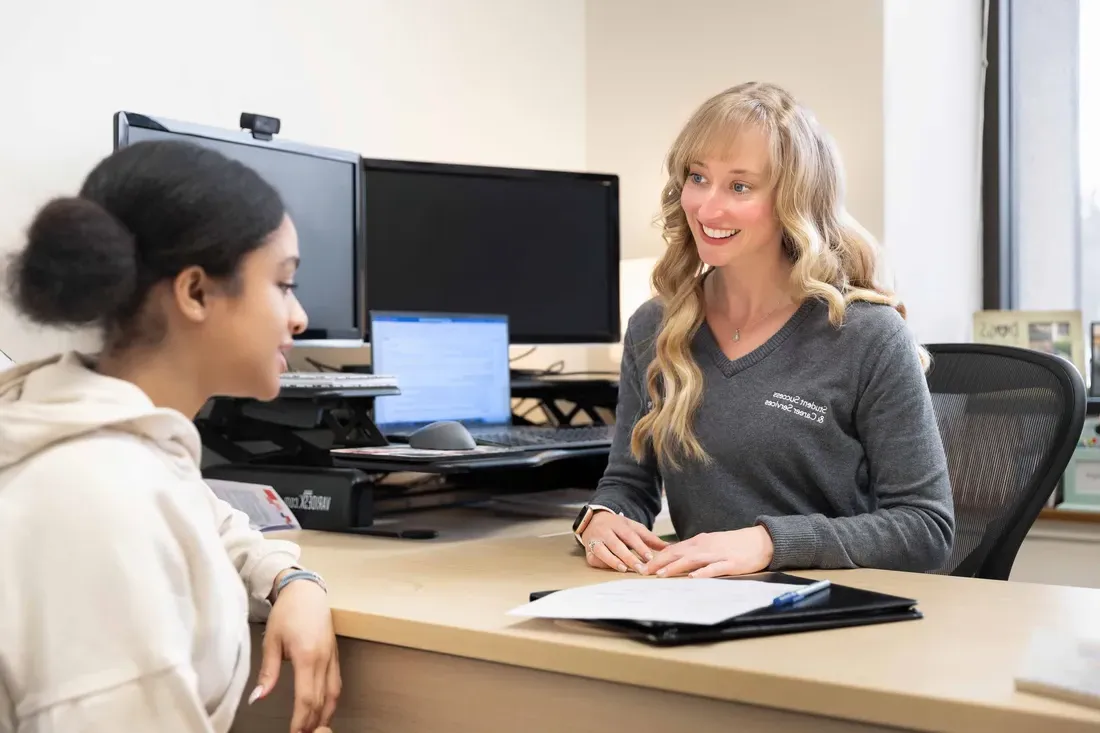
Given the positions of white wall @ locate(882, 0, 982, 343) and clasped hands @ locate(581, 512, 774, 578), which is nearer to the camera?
clasped hands @ locate(581, 512, 774, 578)

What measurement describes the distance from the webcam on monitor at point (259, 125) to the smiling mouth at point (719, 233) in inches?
28.4

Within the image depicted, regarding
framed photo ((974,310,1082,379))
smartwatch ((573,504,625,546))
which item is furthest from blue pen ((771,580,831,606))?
framed photo ((974,310,1082,379))

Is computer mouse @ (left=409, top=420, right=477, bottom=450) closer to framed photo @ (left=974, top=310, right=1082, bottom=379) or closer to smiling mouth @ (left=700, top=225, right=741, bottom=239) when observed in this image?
smiling mouth @ (left=700, top=225, right=741, bottom=239)

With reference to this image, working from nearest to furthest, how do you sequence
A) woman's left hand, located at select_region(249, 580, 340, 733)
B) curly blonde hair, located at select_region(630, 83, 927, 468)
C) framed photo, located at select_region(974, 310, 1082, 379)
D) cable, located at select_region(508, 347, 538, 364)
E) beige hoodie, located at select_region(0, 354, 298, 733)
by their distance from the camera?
beige hoodie, located at select_region(0, 354, 298, 733)
woman's left hand, located at select_region(249, 580, 340, 733)
curly blonde hair, located at select_region(630, 83, 927, 468)
cable, located at select_region(508, 347, 538, 364)
framed photo, located at select_region(974, 310, 1082, 379)

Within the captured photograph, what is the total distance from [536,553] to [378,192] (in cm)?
86

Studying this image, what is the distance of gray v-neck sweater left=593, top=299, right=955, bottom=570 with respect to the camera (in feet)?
4.55

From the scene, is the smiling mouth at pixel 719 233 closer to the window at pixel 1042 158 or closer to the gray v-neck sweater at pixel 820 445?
the gray v-neck sweater at pixel 820 445

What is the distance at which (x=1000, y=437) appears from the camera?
161 cm

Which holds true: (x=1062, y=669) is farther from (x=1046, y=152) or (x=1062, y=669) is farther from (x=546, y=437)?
(x=1046, y=152)

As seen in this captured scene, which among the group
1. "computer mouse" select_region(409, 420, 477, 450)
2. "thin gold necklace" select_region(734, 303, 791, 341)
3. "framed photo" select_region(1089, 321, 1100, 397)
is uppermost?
"thin gold necklace" select_region(734, 303, 791, 341)

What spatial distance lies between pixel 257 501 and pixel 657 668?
0.82 meters

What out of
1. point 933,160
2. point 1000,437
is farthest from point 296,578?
point 933,160

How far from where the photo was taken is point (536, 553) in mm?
1431

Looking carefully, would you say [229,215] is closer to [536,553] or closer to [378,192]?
[536,553]
